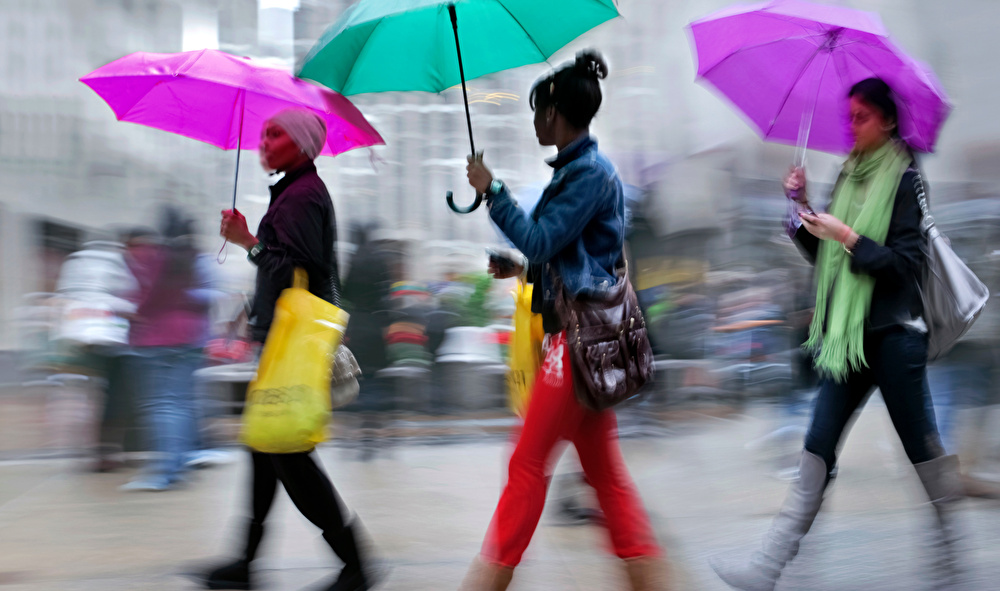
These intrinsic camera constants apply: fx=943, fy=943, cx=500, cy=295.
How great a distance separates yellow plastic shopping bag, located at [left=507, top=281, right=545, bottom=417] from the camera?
377 cm

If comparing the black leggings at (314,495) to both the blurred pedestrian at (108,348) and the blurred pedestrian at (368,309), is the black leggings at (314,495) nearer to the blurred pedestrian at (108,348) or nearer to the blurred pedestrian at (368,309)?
the blurred pedestrian at (108,348)

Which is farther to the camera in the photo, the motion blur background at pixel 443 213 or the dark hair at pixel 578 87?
the motion blur background at pixel 443 213

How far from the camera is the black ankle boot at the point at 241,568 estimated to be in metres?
3.35

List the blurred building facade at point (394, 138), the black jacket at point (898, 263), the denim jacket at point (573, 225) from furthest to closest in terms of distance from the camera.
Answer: the blurred building facade at point (394, 138)
the black jacket at point (898, 263)
the denim jacket at point (573, 225)

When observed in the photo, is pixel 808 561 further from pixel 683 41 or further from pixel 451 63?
pixel 683 41

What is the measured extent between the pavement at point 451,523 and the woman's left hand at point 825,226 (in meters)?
1.31

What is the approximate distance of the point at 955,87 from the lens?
1202 centimetres

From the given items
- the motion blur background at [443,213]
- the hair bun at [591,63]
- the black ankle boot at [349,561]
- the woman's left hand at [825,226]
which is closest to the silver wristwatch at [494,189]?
the hair bun at [591,63]

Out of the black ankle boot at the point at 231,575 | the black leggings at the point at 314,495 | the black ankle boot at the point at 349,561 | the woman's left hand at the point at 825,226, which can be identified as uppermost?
the woman's left hand at the point at 825,226

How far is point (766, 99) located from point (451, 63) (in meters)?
1.20

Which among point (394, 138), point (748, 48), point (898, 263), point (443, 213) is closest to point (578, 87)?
point (748, 48)

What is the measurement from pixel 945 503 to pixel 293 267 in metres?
2.27

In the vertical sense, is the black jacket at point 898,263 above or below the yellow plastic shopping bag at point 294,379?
above

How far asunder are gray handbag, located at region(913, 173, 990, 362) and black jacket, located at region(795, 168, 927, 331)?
3 centimetres
